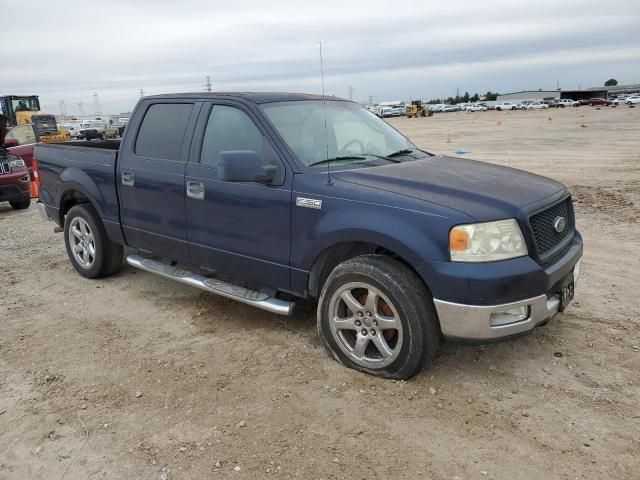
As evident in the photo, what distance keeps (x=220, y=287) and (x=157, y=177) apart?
1.15 metres

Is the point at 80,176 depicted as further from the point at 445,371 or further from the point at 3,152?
the point at 3,152

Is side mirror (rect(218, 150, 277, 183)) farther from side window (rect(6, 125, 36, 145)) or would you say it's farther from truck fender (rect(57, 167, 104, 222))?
side window (rect(6, 125, 36, 145))

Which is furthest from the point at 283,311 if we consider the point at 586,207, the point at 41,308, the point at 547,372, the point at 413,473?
the point at 586,207

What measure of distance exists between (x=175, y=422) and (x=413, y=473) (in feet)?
4.64

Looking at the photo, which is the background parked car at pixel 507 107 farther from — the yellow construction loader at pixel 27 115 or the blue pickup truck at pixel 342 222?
the blue pickup truck at pixel 342 222

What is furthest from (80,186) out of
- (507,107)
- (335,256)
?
(507,107)

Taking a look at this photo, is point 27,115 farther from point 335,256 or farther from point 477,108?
point 477,108

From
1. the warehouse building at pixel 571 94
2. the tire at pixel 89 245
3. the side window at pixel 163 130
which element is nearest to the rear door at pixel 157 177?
the side window at pixel 163 130

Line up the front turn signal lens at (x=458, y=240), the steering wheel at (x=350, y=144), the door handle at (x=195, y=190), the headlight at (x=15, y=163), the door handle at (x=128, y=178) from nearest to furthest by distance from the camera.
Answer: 1. the front turn signal lens at (x=458, y=240)
2. the steering wheel at (x=350, y=144)
3. the door handle at (x=195, y=190)
4. the door handle at (x=128, y=178)
5. the headlight at (x=15, y=163)

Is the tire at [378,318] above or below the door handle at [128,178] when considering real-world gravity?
below

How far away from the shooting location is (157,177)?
4.76 m

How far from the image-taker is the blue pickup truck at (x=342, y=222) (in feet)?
10.7

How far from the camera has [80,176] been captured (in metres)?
5.62

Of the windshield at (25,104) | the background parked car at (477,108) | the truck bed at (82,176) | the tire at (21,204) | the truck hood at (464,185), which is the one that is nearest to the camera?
the truck hood at (464,185)
